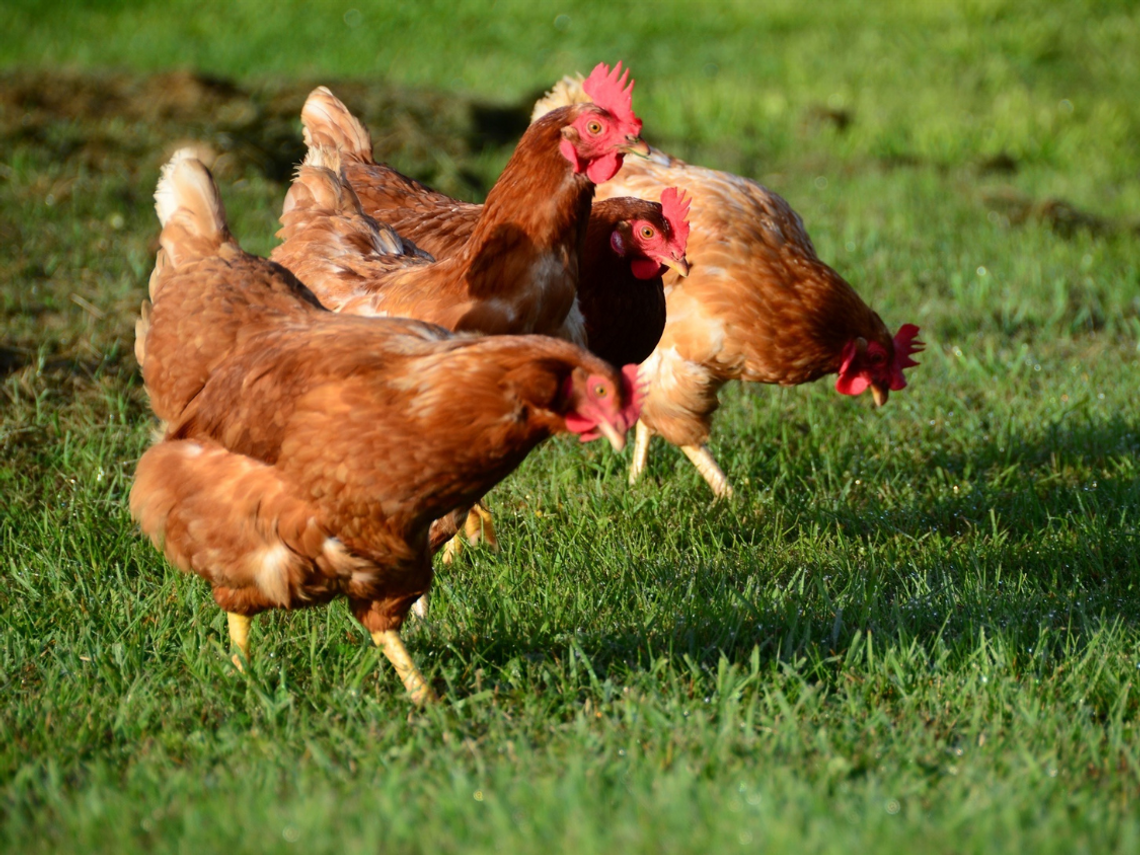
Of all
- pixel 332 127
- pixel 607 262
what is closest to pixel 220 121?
pixel 332 127

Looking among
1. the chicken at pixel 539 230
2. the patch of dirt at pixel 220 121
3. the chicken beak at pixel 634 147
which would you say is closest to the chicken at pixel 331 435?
the chicken at pixel 539 230

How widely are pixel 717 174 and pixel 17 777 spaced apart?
144 inches

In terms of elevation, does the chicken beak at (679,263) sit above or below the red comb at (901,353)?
above

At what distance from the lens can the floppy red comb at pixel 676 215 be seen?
4172 mm

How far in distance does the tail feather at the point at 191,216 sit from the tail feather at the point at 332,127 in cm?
123

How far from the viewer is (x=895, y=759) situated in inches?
106

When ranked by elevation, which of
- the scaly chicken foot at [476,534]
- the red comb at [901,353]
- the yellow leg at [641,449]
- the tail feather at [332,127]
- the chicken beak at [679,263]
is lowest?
the scaly chicken foot at [476,534]

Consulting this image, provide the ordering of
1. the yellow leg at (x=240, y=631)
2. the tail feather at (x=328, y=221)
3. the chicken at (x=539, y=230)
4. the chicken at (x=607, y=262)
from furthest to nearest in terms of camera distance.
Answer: the tail feather at (x=328, y=221) → the chicken at (x=607, y=262) → the chicken at (x=539, y=230) → the yellow leg at (x=240, y=631)

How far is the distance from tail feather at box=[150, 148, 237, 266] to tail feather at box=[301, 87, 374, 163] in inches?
48.6

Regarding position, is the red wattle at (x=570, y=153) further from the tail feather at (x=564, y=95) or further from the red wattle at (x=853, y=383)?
the red wattle at (x=853, y=383)

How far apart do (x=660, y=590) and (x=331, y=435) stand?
1374 mm

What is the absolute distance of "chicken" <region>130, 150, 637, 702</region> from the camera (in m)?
2.62

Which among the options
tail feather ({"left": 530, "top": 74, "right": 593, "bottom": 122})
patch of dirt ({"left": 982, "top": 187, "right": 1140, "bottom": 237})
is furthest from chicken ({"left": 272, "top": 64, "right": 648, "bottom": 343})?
patch of dirt ({"left": 982, "top": 187, "right": 1140, "bottom": 237})

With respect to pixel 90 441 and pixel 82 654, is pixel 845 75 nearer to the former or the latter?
pixel 90 441
